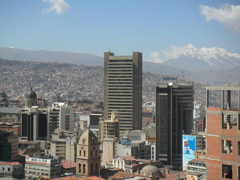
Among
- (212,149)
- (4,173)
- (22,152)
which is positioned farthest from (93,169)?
(212,149)

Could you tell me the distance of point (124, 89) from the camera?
4026 inches

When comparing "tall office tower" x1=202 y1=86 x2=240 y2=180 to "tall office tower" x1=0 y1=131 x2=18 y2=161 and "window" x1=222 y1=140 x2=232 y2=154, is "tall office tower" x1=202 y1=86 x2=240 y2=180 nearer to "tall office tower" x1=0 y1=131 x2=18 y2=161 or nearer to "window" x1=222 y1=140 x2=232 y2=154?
"window" x1=222 y1=140 x2=232 y2=154

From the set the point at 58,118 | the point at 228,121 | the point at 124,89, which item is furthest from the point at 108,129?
the point at 228,121

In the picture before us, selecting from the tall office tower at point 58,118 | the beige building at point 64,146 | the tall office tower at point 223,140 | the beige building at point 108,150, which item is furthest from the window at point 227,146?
the tall office tower at point 58,118

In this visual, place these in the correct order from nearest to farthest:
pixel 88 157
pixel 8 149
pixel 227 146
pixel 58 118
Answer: pixel 227 146 → pixel 88 157 → pixel 8 149 → pixel 58 118

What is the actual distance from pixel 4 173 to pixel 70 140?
61.7ft

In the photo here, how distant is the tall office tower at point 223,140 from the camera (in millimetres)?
11641

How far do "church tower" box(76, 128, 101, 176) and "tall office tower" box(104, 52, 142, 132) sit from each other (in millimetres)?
54351

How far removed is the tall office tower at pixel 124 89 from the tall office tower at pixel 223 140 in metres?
87.1

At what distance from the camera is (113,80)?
103375 millimetres

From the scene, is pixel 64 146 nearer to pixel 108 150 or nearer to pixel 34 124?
pixel 108 150

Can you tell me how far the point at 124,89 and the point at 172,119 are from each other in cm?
2721

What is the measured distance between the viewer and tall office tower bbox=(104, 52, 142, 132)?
100188 millimetres

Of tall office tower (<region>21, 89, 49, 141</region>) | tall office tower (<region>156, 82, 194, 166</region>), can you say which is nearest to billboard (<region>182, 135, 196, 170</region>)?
tall office tower (<region>156, 82, 194, 166</region>)
